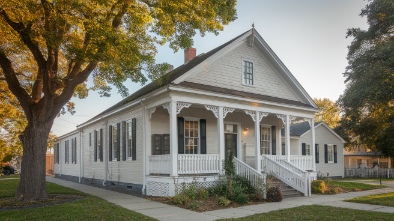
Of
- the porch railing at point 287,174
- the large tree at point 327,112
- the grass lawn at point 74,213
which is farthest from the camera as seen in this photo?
the large tree at point 327,112

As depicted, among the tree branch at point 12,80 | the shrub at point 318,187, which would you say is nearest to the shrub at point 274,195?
the shrub at point 318,187

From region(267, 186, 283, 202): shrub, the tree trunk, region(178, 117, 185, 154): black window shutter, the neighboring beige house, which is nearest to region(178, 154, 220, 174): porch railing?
region(178, 117, 185, 154): black window shutter

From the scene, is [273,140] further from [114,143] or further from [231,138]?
[114,143]

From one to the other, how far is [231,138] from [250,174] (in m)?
4.00

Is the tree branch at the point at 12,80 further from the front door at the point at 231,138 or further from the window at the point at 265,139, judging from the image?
the window at the point at 265,139

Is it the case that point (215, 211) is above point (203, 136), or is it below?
below

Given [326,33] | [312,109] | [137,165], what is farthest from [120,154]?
[326,33]

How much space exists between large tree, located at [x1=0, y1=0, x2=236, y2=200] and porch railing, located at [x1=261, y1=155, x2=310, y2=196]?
6726 mm

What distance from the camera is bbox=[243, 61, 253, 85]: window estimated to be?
687 inches

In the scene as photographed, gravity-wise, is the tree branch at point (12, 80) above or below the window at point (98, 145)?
above

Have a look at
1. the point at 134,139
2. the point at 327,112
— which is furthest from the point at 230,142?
the point at 327,112

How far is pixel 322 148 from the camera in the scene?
28453mm

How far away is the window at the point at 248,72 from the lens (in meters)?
17.4

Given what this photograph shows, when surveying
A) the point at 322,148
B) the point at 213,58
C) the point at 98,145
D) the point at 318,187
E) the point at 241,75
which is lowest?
the point at 318,187
